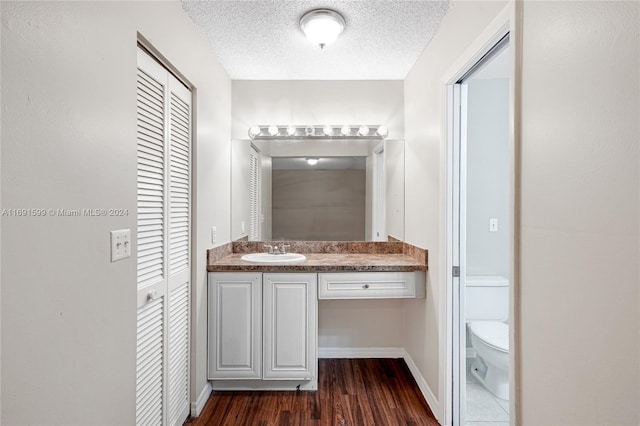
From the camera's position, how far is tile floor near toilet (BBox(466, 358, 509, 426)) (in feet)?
6.19

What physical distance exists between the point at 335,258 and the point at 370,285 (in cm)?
39

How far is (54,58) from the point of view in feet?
2.93

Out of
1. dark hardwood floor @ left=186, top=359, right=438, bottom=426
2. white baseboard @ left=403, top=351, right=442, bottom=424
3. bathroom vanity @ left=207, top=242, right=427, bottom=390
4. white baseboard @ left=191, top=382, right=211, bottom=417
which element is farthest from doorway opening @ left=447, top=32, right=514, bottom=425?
white baseboard @ left=191, top=382, right=211, bottom=417

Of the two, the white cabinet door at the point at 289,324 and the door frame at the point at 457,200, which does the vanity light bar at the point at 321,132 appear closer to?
the door frame at the point at 457,200

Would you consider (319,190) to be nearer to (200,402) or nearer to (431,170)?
(431,170)

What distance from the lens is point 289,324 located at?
212 centimetres

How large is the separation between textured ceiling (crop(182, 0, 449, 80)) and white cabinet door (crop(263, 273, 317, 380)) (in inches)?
Result: 59.4

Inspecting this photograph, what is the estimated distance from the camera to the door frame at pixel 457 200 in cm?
115

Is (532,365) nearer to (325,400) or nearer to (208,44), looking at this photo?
(325,400)

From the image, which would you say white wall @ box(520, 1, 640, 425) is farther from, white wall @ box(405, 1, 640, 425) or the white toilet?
the white toilet

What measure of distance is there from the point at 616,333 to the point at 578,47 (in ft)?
2.47

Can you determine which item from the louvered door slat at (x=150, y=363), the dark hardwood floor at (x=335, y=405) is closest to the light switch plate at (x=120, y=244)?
the louvered door slat at (x=150, y=363)

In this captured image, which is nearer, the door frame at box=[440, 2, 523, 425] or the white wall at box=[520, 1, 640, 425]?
the white wall at box=[520, 1, 640, 425]

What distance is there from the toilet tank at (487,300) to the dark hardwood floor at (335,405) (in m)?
0.70
